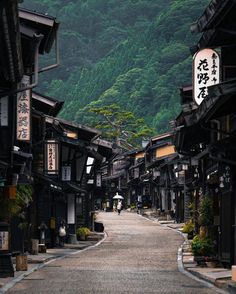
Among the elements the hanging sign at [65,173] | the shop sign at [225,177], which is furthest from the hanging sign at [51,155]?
the shop sign at [225,177]

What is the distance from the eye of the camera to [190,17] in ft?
630

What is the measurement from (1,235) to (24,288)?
4060 mm

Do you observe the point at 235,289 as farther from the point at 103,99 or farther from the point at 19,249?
the point at 103,99

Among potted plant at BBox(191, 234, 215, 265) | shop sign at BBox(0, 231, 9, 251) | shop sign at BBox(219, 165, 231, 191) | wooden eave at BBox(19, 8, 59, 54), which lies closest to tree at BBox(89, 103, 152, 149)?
potted plant at BBox(191, 234, 215, 265)

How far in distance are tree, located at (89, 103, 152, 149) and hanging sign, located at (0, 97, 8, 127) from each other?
102 metres

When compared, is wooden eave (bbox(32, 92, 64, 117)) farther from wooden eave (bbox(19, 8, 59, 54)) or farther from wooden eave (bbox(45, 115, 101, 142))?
wooden eave (bbox(45, 115, 101, 142))

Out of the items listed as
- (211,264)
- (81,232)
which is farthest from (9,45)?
(81,232)

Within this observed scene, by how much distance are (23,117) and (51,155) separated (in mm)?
11569

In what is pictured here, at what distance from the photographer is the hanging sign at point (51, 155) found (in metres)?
38.7

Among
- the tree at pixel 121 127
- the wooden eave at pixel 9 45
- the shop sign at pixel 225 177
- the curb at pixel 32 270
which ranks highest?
the tree at pixel 121 127

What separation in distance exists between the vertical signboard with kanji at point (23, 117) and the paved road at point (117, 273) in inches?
182

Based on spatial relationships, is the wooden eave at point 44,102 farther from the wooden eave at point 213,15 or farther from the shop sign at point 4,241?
the wooden eave at point 213,15

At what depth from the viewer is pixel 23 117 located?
27234mm

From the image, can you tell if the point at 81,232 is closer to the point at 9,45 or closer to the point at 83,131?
the point at 83,131
